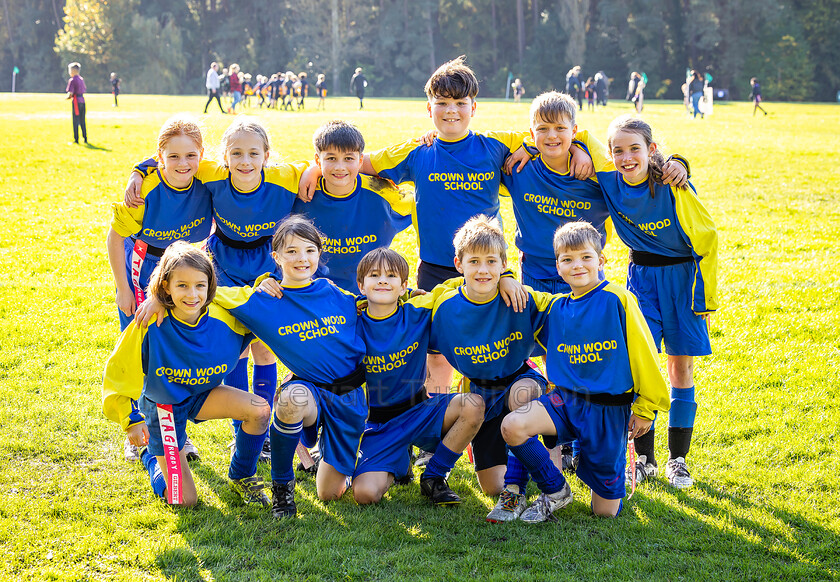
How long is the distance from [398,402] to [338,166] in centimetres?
137

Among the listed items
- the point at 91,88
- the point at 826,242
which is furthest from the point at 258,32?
the point at 826,242

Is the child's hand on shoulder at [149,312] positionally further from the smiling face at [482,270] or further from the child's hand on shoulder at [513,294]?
the child's hand on shoulder at [513,294]

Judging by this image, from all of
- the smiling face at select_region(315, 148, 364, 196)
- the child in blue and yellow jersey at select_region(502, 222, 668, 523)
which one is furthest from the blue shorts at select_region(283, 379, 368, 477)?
the smiling face at select_region(315, 148, 364, 196)

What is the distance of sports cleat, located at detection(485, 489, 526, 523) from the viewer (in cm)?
363

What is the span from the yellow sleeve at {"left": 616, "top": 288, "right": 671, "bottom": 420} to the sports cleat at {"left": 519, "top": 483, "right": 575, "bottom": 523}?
55cm

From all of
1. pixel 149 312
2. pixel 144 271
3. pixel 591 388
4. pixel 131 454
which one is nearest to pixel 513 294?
pixel 591 388

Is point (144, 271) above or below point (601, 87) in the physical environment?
below

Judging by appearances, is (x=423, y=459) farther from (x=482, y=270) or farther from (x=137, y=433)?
(x=137, y=433)

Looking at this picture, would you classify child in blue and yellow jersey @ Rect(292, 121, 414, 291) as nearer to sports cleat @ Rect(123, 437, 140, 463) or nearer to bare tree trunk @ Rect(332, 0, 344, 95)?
sports cleat @ Rect(123, 437, 140, 463)

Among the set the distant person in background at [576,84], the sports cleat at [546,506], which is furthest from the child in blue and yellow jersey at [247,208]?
the distant person in background at [576,84]

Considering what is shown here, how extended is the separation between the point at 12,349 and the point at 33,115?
22669 mm

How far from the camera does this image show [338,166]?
4238mm

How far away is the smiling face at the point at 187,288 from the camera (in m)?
3.56

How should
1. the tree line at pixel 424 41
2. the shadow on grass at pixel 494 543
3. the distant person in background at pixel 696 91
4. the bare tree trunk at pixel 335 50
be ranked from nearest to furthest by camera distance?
1. the shadow on grass at pixel 494 543
2. the distant person in background at pixel 696 91
3. the tree line at pixel 424 41
4. the bare tree trunk at pixel 335 50
